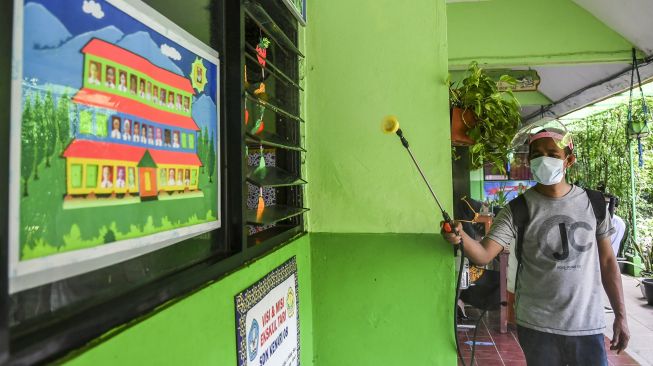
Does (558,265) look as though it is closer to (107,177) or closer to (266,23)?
(266,23)

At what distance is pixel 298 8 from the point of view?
1948mm

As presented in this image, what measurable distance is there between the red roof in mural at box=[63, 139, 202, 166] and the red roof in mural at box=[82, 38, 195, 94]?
0.62 feet

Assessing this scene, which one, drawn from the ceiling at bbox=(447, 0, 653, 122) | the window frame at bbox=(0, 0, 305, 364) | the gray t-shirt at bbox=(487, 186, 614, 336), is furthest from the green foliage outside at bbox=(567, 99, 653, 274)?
the window frame at bbox=(0, 0, 305, 364)

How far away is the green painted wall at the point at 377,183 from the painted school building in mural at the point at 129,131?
1.13m

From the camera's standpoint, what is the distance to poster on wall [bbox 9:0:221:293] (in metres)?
0.69

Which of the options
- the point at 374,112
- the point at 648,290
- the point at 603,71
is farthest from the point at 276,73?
the point at 648,290

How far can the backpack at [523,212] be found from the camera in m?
1.83

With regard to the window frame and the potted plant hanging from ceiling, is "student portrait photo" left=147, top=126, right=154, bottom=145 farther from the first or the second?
the potted plant hanging from ceiling

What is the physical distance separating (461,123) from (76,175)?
6.13 feet

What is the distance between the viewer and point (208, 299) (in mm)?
1180

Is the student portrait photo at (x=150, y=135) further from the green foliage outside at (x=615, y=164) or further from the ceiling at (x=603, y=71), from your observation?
the green foliage outside at (x=615, y=164)

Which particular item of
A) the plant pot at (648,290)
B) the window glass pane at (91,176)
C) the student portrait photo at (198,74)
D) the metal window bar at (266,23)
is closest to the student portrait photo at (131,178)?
the window glass pane at (91,176)

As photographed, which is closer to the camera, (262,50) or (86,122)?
(86,122)

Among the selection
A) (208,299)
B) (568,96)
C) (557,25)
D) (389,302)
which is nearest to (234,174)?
(208,299)
